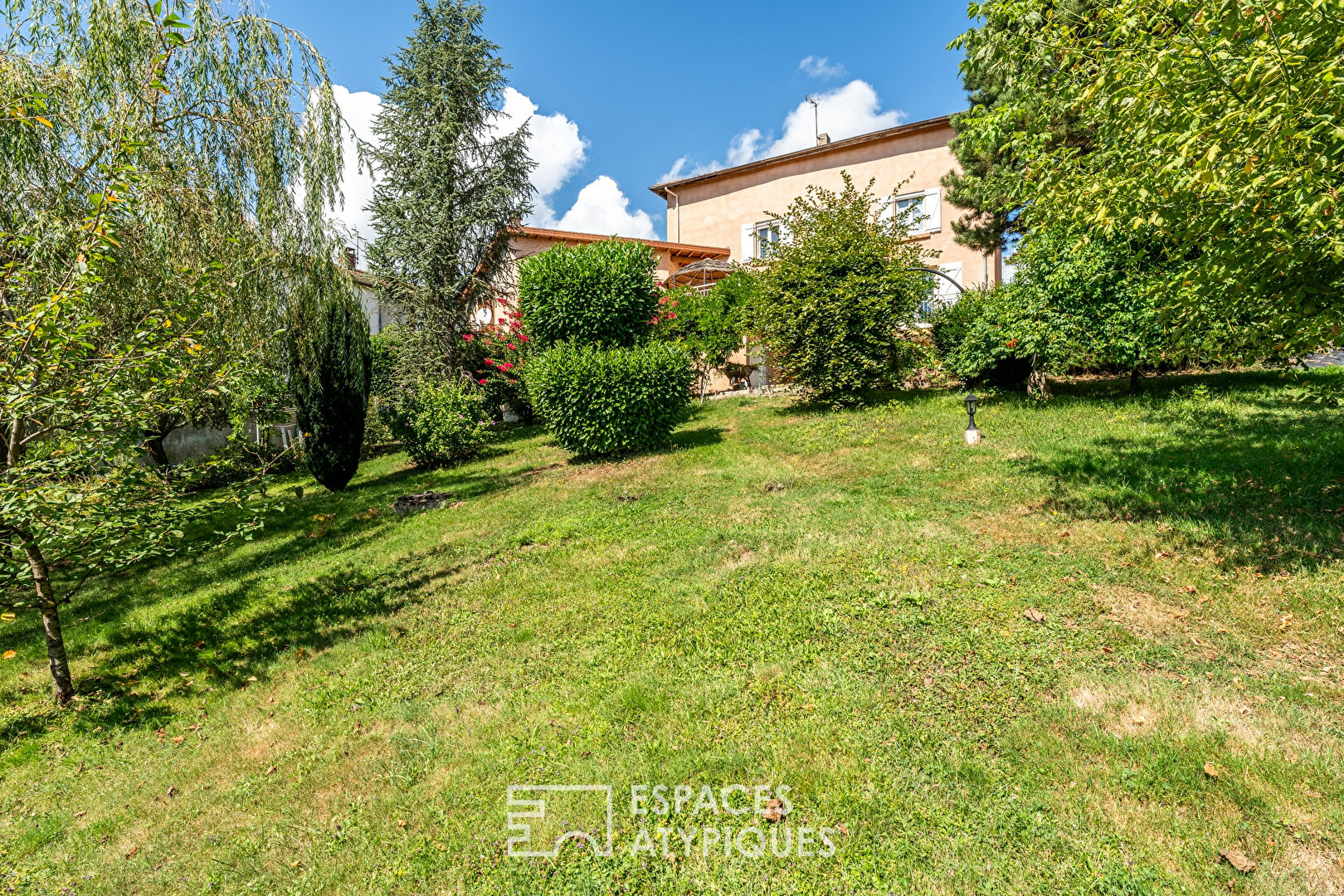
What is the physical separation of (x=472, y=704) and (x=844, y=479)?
A: 16.5ft

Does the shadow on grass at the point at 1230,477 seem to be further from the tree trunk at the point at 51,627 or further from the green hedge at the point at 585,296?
the tree trunk at the point at 51,627

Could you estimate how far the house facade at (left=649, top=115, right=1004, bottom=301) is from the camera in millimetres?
18078

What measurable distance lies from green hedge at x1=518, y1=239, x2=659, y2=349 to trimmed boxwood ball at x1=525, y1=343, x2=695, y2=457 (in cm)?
101

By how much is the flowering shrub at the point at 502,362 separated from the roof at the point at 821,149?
10.6 m

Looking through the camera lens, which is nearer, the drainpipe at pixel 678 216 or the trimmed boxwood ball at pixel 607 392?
the trimmed boxwood ball at pixel 607 392

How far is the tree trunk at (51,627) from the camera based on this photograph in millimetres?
4258

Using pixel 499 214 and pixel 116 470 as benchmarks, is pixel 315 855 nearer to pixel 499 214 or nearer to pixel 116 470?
pixel 116 470

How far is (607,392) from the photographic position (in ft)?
30.5

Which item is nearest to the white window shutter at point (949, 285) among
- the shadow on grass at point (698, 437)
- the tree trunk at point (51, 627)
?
the shadow on grass at point (698, 437)

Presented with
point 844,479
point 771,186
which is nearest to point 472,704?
point 844,479

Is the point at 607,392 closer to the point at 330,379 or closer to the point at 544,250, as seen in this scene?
the point at 330,379

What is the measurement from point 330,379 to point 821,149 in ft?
56.0

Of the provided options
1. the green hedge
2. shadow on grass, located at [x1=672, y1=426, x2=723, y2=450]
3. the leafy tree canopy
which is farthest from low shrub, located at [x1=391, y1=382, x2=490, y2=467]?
the leafy tree canopy

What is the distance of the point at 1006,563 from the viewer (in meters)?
4.67
